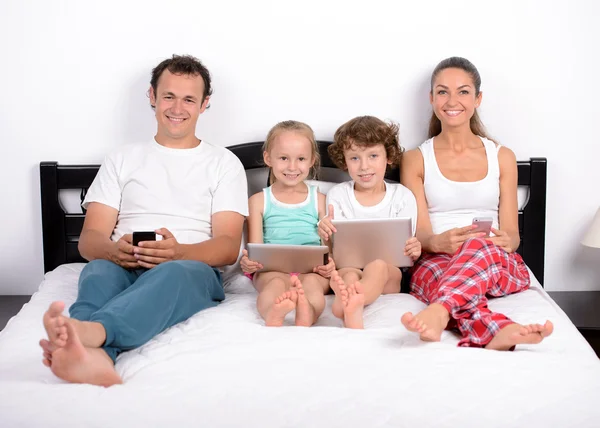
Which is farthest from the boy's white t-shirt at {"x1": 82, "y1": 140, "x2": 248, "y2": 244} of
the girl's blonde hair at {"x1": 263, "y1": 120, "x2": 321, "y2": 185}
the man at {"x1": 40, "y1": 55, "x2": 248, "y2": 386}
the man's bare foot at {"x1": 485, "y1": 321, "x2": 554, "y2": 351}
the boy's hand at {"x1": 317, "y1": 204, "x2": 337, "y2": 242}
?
the man's bare foot at {"x1": 485, "y1": 321, "x2": 554, "y2": 351}

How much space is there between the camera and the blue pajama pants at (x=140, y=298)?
1.71m

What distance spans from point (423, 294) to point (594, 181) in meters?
0.91

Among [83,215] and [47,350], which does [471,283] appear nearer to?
[47,350]

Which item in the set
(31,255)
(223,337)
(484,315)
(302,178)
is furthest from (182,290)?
(31,255)

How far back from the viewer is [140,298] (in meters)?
1.79

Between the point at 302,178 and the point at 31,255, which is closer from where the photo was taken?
the point at 302,178

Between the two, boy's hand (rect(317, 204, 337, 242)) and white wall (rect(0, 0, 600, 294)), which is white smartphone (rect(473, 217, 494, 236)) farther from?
white wall (rect(0, 0, 600, 294))

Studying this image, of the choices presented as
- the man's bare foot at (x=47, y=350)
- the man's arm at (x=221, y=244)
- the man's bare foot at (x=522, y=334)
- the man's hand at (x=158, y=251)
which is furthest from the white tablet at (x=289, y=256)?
the man's bare foot at (x=47, y=350)

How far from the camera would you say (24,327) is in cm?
189

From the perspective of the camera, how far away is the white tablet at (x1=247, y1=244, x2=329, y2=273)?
6.95 ft

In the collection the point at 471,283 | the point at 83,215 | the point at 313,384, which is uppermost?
the point at 83,215

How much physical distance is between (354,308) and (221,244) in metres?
0.55

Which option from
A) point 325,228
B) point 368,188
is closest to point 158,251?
point 325,228

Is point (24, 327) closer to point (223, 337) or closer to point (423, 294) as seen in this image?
point (223, 337)
